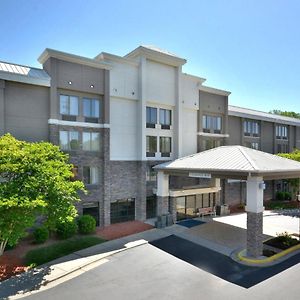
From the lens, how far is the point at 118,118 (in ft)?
82.0

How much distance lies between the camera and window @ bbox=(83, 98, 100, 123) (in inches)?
914

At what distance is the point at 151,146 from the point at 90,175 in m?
6.51

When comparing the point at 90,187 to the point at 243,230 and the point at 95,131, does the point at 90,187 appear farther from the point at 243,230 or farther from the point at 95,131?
the point at 243,230

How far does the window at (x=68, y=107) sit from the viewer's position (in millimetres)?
22141

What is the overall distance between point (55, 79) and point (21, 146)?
7.63 m

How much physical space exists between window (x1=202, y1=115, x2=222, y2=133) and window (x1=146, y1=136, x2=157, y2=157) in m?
7.01

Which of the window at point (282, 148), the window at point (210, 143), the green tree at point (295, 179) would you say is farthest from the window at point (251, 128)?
the window at point (210, 143)

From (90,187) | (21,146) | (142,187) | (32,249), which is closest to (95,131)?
(90,187)

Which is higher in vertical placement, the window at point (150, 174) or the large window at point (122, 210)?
the window at point (150, 174)

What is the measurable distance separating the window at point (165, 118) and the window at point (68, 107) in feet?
27.8

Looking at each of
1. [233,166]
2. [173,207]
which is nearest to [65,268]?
[233,166]

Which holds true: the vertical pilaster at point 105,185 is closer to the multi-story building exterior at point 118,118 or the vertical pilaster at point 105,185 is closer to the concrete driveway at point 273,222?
the multi-story building exterior at point 118,118

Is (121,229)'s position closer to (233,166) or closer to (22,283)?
(22,283)

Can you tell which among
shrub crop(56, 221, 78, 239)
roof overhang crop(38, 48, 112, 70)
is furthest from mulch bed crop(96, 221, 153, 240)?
roof overhang crop(38, 48, 112, 70)
